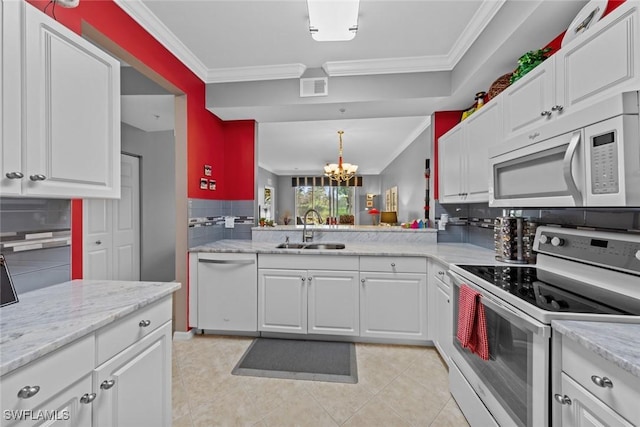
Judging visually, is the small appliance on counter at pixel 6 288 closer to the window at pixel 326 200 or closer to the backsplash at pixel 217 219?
the backsplash at pixel 217 219

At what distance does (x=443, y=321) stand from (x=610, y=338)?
1.34 meters

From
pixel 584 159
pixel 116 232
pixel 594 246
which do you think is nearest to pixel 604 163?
pixel 584 159

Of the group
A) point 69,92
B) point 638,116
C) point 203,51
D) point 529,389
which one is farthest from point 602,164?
point 203,51

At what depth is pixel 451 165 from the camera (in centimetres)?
263

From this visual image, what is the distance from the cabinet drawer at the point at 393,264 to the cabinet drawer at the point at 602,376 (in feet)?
4.72

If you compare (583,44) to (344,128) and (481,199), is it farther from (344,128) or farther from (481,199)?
(344,128)

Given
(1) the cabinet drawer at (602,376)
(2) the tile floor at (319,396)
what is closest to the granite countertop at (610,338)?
(1) the cabinet drawer at (602,376)

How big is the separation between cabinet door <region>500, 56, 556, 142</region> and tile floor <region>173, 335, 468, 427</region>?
1710mm

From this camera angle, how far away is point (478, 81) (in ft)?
7.60

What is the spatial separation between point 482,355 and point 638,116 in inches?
45.3

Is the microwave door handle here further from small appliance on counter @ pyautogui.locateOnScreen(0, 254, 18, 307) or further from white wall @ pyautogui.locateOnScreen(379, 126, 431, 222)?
white wall @ pyautogui.locateOnScreen(379, 126, 431, 222)

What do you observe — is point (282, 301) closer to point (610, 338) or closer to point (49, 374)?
point (49, 374)

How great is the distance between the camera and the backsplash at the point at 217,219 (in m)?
2.78

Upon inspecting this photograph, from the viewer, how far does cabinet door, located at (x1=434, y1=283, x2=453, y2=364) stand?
187 cm
